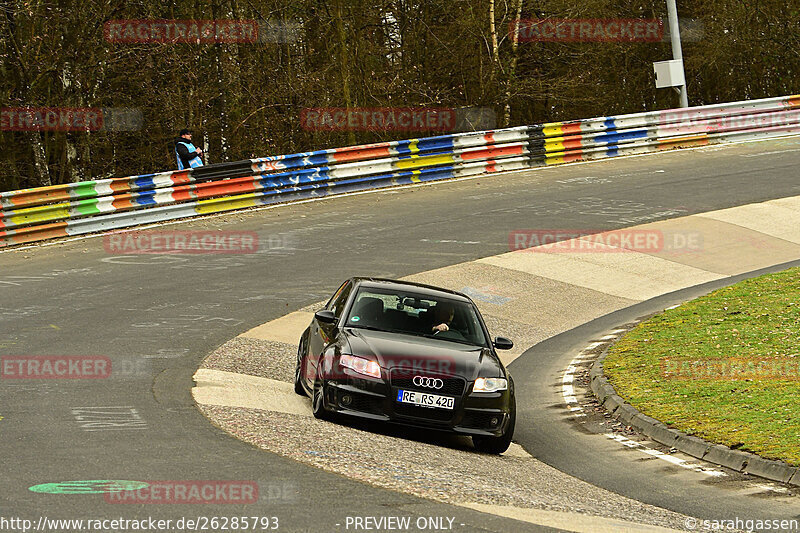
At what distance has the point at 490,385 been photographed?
10.5 meters

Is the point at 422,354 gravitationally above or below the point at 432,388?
above

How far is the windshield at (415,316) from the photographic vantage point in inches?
449

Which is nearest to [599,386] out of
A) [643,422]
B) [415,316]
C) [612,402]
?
[612,402]

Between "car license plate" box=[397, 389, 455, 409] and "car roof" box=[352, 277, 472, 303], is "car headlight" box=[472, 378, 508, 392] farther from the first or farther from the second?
"car roof" box=[352, 277, 472, 303]

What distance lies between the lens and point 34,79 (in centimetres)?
2823

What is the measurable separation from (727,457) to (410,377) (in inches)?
120

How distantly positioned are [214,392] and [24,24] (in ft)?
67.7

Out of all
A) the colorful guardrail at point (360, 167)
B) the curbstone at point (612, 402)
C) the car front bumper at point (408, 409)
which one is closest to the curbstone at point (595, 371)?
the curbstone at point (612, 402)

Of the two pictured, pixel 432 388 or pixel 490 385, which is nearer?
pixel 432 388

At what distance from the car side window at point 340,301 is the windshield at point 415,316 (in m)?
0.20

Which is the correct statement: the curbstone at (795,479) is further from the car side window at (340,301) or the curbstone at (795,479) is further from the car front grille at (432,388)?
the car side window at (340,301)

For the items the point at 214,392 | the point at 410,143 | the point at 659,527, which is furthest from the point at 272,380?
the point at 410,143

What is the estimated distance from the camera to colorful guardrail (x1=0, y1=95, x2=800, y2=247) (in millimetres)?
21609

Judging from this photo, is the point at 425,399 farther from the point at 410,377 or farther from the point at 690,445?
the point at 690,445
